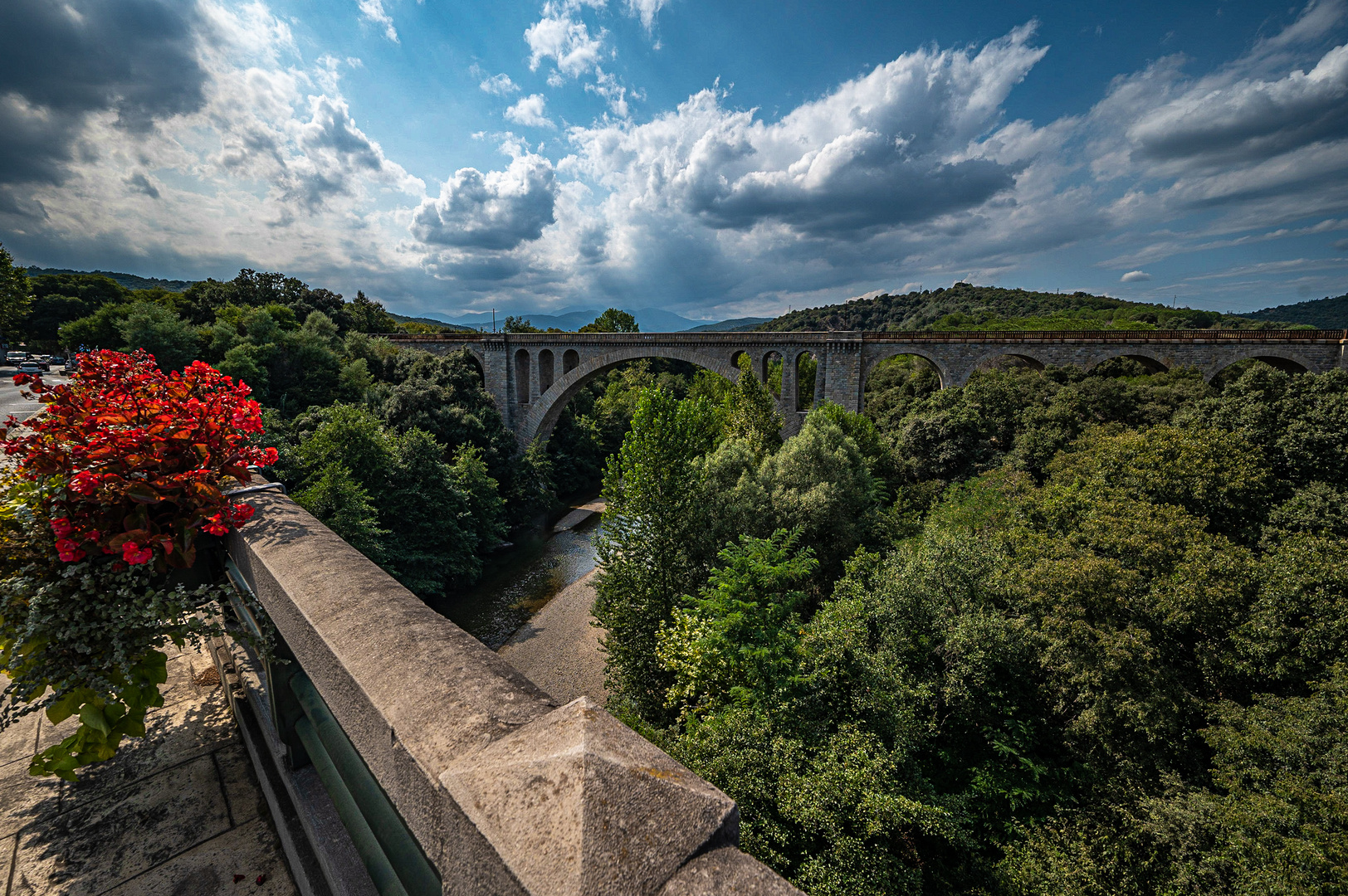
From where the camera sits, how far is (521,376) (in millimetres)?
33312

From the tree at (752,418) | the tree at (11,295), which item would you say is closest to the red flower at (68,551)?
the tree at (752,418)

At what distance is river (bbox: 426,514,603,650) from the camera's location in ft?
59.8

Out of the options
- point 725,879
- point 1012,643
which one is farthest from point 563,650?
point 725,879

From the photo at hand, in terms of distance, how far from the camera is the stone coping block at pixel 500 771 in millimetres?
835

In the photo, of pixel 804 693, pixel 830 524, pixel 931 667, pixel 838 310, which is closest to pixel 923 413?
pixel 830 524

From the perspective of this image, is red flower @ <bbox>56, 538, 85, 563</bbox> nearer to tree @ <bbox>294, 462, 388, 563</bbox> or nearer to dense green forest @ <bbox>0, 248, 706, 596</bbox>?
dense green forest @ <bbox>0, 248, 706, 596</bbox>

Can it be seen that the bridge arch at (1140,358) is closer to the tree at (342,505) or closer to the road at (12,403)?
the tree at (342,505)

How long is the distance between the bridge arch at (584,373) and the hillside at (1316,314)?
101432 millimetres

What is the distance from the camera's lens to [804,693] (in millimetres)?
7934

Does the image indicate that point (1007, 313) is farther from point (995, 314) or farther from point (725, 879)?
point (725, 879)

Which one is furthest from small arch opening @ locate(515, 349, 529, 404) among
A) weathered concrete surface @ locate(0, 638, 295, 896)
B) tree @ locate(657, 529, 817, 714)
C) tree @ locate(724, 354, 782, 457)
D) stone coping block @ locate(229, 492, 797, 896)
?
stone coping block @ locate(229, 492, 797, 896)

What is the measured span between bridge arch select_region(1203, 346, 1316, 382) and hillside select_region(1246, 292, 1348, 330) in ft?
285

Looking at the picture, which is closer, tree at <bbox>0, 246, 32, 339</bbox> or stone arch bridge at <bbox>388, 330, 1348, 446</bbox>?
stone arch bridge at <bbox>388, 330, 1348, 446</bbox>

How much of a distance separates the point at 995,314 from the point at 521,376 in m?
73.8
